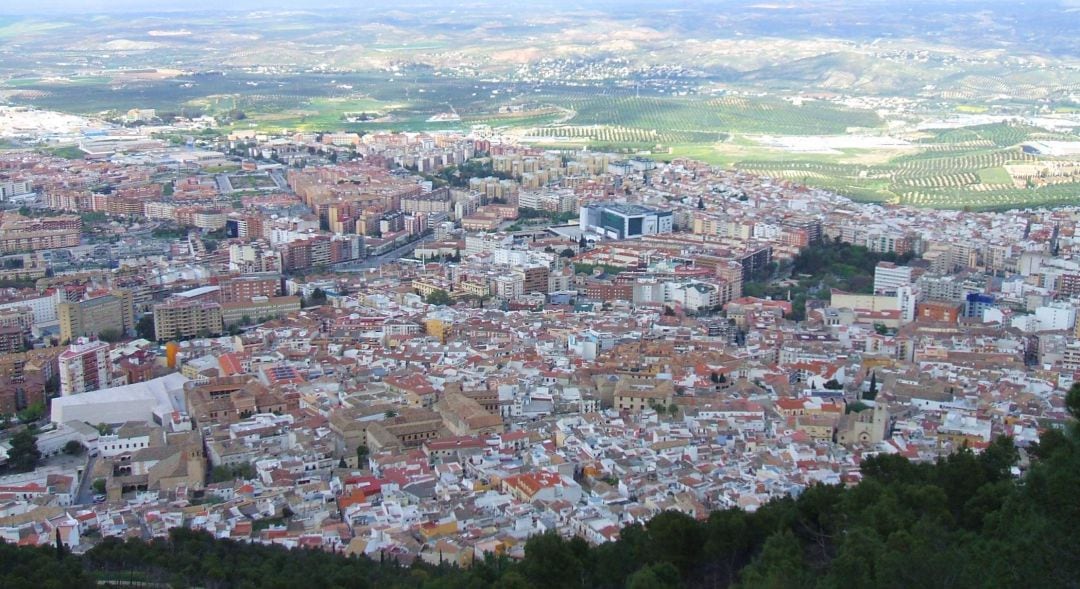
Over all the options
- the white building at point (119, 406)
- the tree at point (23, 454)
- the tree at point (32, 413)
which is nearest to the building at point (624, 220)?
the white building at point (119, 406)

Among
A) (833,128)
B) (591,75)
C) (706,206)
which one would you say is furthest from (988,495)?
(591,75)

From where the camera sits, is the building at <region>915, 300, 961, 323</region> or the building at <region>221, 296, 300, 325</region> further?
the building at <region>221, 296, 300, 325</region>

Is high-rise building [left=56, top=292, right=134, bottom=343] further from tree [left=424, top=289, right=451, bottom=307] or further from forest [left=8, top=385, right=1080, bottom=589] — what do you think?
forest [left=8, top=385, right=1080, bottom=589]

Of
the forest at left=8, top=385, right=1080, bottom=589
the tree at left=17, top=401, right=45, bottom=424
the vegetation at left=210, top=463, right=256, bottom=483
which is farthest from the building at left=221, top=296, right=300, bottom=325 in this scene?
the forest at left=8, top=385, right=1080, bottom=589

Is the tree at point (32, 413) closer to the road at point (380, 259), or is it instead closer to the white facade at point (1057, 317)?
the road at point (380, 259)

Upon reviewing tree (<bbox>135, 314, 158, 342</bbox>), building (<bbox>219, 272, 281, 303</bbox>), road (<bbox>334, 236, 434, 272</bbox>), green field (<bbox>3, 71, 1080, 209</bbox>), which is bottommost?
road (<bbox>334, 236, 434, 272</bbox>)
